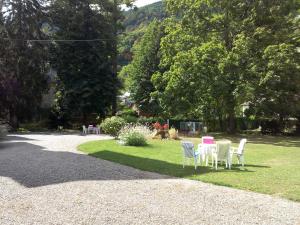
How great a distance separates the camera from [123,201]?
24.1 ft

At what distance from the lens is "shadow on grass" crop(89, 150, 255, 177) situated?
10.7 metres

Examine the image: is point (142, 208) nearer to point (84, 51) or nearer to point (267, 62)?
point (267, 62)

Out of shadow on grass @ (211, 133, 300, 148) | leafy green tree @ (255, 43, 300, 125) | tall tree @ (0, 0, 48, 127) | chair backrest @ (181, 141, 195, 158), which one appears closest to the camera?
chair backrest @ (181, 141, 195, 158)

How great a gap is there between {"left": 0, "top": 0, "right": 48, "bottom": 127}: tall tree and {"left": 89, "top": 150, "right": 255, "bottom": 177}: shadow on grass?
65.0ft

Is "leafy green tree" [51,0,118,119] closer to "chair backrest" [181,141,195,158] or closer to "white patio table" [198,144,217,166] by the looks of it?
"white patio table" [198,144,217,166]

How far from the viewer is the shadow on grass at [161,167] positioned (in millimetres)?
10651

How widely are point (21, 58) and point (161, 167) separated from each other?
23.8 metres

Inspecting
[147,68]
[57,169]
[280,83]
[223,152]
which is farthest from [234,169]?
[147,68]

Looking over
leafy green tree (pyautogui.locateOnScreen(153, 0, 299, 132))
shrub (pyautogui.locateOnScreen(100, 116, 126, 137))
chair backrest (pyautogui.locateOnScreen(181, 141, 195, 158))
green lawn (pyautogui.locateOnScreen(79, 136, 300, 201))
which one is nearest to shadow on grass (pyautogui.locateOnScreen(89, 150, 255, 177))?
green lawn (pyautogui.locateOnScreen(79, 136, 300, 201))

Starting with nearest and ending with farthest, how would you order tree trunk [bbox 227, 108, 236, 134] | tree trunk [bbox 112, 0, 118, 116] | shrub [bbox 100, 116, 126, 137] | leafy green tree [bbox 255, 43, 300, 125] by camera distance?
shrub [bbox 100, 116, 126, 137] < leafy green tree [bbox 255, 43, 300, 125] < tree trunk [bbox 227, 108, 236, 134] < tree trunk [bbox 112, 0, 118, 116]

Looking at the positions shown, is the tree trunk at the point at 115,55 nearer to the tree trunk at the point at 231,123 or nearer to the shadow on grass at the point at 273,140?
the tree trunk at the point at 231,123

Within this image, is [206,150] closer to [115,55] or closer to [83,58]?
[83,58]

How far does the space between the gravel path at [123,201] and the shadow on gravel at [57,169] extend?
0.08ft

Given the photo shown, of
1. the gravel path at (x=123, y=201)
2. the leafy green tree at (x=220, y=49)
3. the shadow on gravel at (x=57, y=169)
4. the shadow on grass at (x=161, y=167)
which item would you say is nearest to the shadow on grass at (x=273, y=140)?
the leafy green tree at (x=220, y=49)
